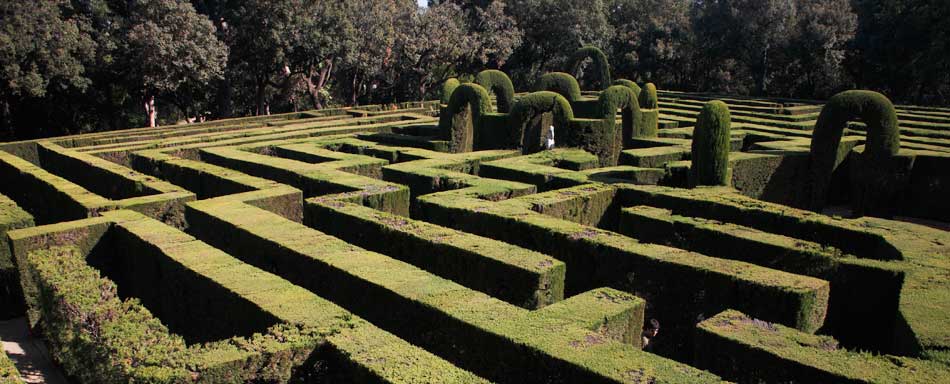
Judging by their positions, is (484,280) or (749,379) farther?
(484,280)

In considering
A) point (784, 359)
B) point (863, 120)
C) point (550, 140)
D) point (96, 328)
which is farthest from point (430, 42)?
point (784, 359)

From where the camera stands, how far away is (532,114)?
2298 centimetres

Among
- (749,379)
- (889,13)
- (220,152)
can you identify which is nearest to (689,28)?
(889,13)

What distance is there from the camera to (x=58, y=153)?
2294 cm

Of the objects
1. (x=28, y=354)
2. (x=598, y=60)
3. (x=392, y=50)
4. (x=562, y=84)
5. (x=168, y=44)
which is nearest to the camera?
(x=28, y=354)

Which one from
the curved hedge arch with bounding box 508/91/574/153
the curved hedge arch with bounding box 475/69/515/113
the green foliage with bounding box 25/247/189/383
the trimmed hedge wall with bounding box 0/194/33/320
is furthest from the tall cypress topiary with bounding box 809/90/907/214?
the trimmed hedge wall with bounding box 0/194/33/320

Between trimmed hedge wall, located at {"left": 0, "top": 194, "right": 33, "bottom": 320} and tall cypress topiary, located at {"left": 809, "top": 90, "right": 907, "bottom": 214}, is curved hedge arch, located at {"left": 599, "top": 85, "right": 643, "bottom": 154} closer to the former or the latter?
tall cypress topiary, located at {"left": 809, "top": 90, "right": 907, "bottom": 214}

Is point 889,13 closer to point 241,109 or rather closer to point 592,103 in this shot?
point 592,103

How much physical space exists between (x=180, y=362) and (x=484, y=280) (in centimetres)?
492

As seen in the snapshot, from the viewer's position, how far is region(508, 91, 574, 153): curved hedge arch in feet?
73.7

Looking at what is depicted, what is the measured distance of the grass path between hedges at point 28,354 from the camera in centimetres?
1164

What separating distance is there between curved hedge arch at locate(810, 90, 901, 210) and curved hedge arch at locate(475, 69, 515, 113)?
459 inches

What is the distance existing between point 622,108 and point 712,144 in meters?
8.90

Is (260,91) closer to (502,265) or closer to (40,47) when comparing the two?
(40,47)
